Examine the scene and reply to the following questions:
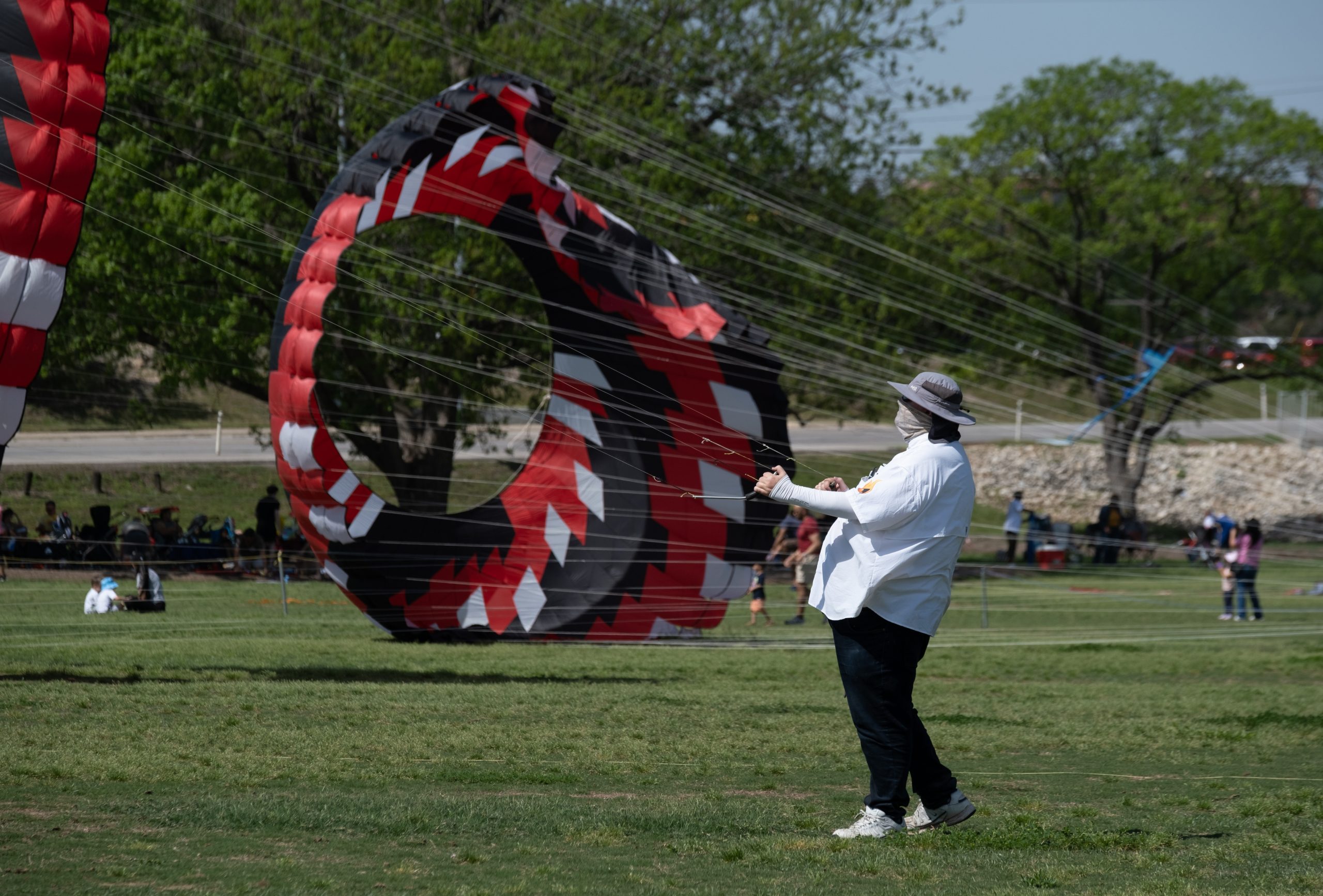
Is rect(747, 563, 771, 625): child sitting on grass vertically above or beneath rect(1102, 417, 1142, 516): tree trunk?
beneath

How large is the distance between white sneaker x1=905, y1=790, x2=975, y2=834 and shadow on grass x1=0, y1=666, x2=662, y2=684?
5640mm

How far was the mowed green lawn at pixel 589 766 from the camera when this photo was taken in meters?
4.47

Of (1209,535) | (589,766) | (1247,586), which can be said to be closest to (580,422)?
(589,766)

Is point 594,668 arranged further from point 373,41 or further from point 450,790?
point 373,41

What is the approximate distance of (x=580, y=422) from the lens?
13.5 m

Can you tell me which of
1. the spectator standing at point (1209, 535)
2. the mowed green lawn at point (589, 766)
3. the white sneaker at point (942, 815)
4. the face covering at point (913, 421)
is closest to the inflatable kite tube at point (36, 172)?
the mowed green lawn at point (589, 766)

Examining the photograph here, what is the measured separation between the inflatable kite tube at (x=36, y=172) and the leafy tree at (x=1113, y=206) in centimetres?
2505

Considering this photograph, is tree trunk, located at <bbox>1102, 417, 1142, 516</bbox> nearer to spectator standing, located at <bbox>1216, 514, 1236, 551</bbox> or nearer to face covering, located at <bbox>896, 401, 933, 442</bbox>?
spectator standing, located at <bbox>1216, 514, 1236, 551</bbox>

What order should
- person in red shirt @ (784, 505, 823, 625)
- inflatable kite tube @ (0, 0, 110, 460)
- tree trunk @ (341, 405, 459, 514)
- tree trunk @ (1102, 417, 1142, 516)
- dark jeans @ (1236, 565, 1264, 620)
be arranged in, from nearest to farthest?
inflatable kite tube @ (0, 0, 110, 460) < person in red shirt @ (784, 505, 823, 625) < dark jeans @ (1236, 565, 1264, 620) < tree trunk @ (341, 405, 459, 514) < tree trunk @ (1102, 417, 1142, 516)

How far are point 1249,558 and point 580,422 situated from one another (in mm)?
9980

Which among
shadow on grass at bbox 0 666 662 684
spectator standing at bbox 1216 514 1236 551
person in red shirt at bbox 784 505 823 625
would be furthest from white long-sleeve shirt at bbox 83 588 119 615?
spectator standing at bbox 1216 514 1236 551

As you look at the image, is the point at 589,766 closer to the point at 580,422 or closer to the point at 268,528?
the point at 580,422

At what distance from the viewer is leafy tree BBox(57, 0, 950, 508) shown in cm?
1969

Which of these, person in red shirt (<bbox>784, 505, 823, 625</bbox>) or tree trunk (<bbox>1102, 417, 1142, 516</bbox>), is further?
tree trunk (<bbox>1102, 417, 1142, 516</bbox>)
